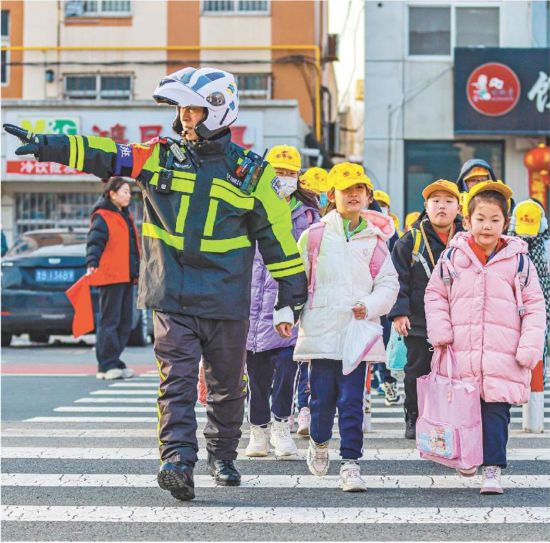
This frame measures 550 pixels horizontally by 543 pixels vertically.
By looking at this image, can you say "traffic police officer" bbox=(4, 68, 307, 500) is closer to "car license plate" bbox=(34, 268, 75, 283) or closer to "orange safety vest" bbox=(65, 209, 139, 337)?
"orange safety vest" bbox=(65, 209, 139, 337)

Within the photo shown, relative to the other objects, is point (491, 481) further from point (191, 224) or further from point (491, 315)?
point (191, 224)

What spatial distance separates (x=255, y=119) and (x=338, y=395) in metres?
17.7

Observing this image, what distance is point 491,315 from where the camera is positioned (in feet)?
20.4

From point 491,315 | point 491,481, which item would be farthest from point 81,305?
point 491,481

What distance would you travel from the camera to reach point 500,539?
5027mm

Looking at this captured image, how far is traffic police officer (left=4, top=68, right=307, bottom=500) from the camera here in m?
5.87

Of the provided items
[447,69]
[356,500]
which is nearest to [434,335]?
[356,500]

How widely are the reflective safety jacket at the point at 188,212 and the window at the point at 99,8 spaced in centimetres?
2107

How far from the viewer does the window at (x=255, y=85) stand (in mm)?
26000

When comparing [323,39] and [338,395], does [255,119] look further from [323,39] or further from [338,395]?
[338,395]

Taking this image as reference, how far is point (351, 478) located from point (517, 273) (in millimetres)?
1405

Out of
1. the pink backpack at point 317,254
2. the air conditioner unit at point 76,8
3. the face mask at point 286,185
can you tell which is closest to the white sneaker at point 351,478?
the pink backpack at point 317,254

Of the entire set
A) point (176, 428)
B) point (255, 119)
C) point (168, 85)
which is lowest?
point (176, 428)

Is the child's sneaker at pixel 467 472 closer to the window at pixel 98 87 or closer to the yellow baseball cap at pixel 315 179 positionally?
the yellow baseball cap at pixel 315 179
